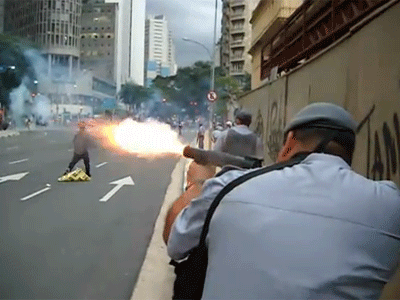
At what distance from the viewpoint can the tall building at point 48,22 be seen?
18.8m

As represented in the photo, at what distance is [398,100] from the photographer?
375cm

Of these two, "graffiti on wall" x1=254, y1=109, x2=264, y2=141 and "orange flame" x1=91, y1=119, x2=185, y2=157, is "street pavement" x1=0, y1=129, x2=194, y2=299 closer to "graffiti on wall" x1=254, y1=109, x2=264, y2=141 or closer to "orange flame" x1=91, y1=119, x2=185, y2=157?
"orange flame" x1=91, y1=119, x2=185, y2=157

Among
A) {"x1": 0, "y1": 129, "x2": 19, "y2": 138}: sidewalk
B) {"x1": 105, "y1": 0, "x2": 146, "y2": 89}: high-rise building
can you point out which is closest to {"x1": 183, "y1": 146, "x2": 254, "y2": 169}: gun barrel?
{"x1": 105, "y1": 0, "x2": 146, "y2": 89}: high-rise building

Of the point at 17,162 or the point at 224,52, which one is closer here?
the point at 17,162

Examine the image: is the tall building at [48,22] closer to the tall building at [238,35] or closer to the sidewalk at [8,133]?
the sidewalk at [8,133]

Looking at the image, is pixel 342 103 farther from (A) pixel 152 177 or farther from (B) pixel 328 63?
(A) pixel 152 177

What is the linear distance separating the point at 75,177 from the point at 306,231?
15137 mm

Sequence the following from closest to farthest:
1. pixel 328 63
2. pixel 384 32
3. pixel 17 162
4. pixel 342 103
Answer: pixel 384 32, pixel 342 103, pixel 328 63, pixel 17 162

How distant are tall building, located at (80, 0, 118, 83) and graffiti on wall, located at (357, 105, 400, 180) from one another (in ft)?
65.7

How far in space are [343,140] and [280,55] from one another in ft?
33.2

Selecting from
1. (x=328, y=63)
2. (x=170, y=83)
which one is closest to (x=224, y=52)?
(x=170, y=83)

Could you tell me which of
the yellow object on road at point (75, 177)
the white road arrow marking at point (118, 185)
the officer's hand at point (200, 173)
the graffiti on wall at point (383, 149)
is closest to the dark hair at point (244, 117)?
the graffiti on wall at point (383, 149)

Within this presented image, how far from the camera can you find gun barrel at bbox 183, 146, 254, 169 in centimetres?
236

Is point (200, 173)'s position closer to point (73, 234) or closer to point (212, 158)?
point (212, 158)
